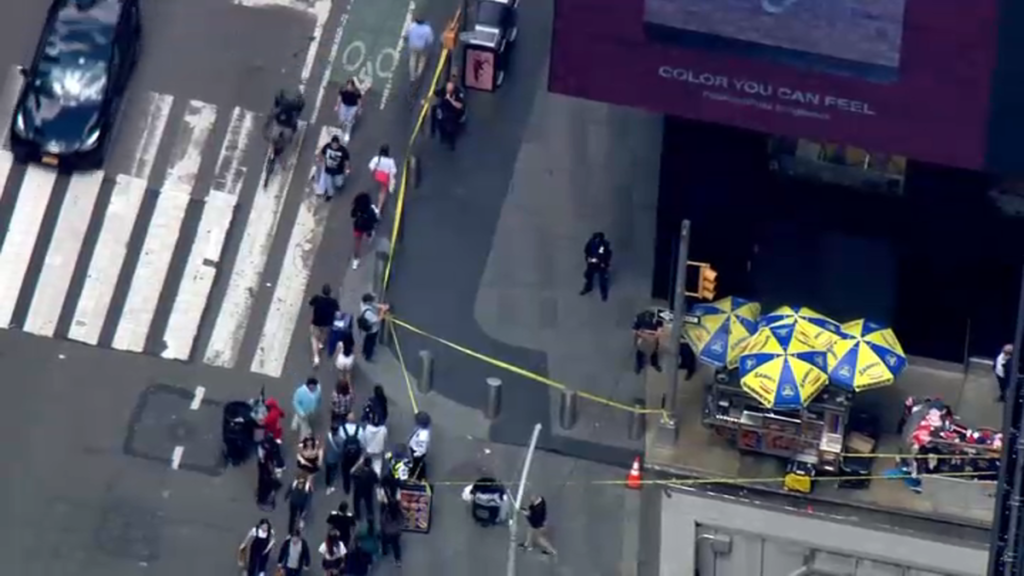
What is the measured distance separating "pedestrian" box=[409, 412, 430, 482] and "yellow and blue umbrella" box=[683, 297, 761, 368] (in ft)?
14.8

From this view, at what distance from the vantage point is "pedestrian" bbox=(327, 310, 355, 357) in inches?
1838

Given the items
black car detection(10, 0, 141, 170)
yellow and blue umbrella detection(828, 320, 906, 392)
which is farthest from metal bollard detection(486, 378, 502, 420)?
black car detection(10, 0, 141, 170)

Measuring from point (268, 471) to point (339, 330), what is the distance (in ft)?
9.64

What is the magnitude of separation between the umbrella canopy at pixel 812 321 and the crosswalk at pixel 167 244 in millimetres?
8374

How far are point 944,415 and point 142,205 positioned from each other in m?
14.5

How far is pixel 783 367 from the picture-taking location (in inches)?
1757

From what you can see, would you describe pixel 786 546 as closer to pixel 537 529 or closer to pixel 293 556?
pixel 537 529

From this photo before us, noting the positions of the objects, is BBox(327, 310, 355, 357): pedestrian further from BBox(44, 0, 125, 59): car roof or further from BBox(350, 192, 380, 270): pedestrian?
BBox(44, 0, 125, 59): car roof

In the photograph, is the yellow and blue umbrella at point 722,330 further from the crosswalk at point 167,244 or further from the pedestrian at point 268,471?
the crosswalk at point 167,244

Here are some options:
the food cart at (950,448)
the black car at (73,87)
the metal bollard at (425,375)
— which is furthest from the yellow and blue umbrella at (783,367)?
the black car at (73,87)

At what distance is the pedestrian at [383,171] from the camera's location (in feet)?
159

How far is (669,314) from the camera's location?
46.8 metres

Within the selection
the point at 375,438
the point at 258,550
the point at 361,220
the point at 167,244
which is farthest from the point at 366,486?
the point at 167,244

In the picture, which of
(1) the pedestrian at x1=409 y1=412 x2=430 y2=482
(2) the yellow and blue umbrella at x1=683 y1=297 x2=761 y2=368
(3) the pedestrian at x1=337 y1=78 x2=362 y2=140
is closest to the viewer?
(1) the pedestrian at x1=409 y1=412 x2=430 y2=482
